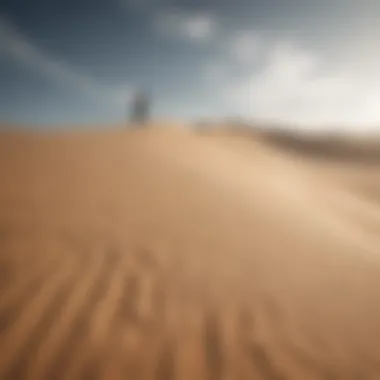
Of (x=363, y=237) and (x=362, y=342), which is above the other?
(x=362, y=342)

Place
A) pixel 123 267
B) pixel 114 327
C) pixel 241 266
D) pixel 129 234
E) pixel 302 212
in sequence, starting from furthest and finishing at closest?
pixel 302 212, pixel 129 234, pixel 241 266, pixel 123 267, pixel 114 327

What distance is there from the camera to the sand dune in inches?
108

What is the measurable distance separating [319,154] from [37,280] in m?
18.9

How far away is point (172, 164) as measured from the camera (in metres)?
8.20

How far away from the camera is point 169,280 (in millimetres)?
3686

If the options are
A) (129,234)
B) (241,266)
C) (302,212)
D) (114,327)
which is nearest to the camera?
(114,327)

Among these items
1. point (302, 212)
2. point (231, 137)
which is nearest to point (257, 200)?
point (302, 212)

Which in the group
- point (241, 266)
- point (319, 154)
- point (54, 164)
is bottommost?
point (319, 154)

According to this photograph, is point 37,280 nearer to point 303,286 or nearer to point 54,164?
point 303,286

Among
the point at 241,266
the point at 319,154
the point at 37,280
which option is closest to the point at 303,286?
the point at 241,266

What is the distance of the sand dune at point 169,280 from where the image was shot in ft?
9.00

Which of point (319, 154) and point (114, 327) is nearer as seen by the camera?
point (114, 327)

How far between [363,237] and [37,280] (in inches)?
235

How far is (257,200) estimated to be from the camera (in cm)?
696
